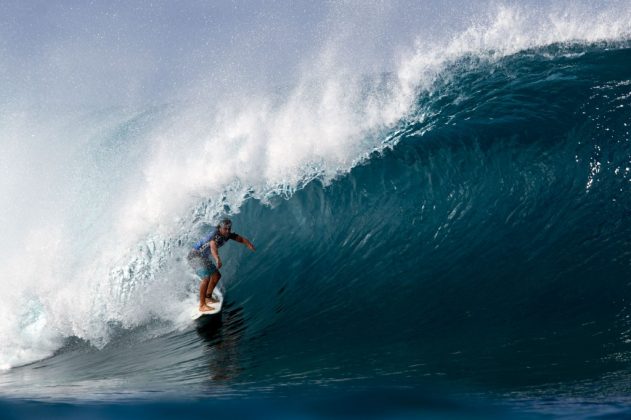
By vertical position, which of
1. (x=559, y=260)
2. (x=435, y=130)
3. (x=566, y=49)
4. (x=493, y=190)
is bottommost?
(x=559, y=260)

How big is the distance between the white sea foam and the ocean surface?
42 millimetres

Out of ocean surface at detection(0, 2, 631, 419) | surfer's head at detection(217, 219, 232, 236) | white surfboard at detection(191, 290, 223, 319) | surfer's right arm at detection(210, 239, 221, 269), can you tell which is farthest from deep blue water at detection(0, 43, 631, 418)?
surfer's head at detection(217, 219, 232, 236)

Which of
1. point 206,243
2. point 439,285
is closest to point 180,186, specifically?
point 206,243

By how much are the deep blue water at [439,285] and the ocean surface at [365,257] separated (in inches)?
1.4

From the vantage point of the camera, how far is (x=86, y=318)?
934cm

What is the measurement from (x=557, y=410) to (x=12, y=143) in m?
19.6

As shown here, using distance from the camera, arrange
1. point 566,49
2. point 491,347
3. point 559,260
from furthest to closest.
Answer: point 566,49, point 559,260, point 491,347

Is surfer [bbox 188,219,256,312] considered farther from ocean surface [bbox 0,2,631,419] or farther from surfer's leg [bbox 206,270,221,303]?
ocean surface [bbox 0,2,631,419]

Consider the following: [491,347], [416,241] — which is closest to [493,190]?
[416,241]

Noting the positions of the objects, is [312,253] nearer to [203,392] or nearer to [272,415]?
[203,392]

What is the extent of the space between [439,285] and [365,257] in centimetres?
146

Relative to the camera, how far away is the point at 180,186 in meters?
11.2

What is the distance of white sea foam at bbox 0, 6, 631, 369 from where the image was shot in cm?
951

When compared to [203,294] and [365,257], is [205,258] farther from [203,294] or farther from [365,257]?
[365,257]
